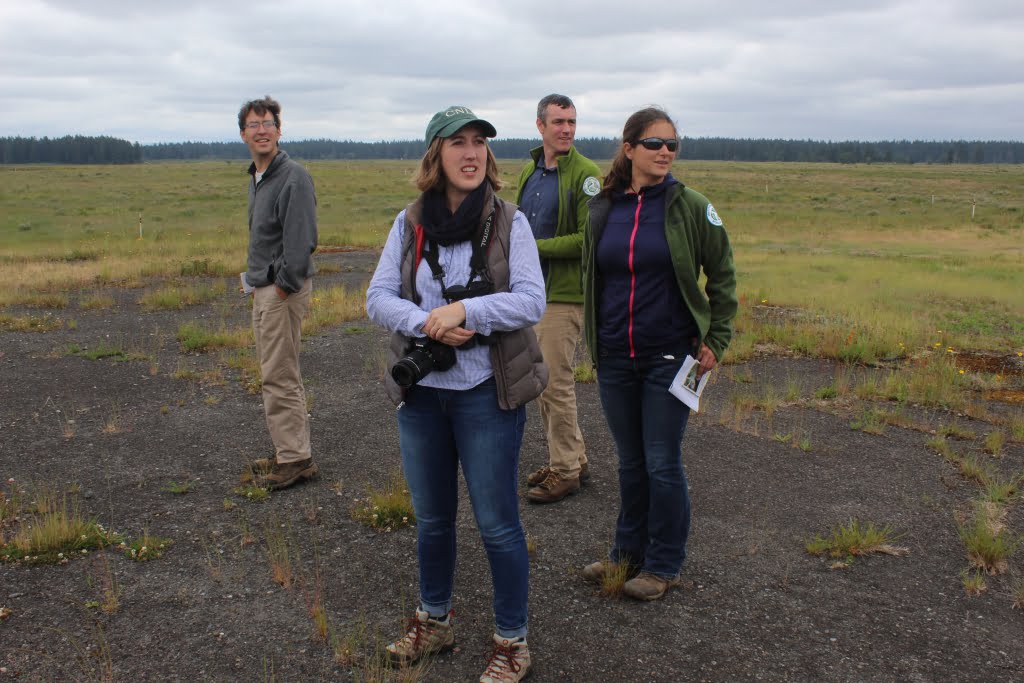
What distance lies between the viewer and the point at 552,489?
4.90 meters

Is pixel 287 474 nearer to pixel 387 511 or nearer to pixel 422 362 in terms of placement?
pixel 387 511

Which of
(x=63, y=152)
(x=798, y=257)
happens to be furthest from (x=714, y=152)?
(x=798, y=257)

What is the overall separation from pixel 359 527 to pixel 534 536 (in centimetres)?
99

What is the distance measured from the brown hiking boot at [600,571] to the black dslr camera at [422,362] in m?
1.59

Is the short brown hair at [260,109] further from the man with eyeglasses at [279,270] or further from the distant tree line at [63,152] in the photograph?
the distant tree line at [63,152]

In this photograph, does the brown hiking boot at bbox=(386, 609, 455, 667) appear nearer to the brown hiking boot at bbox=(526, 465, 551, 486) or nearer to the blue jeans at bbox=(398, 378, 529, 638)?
the blue jeans at bbox=(398, 378, 529, 638)

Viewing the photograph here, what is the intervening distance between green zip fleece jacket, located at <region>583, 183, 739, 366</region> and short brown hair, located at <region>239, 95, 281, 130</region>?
241 centimetres

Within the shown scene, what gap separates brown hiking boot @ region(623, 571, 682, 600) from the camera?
3.75 metres

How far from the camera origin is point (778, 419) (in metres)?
6.77

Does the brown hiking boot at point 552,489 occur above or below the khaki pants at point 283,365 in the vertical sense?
below

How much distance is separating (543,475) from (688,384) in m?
1.81

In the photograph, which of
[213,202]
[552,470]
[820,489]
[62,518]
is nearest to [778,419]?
[820,489]

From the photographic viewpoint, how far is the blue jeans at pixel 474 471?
9.52 feet

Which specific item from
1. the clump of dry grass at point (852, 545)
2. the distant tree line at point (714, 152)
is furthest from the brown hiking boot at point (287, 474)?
the distant tree line at point (714, 152)
